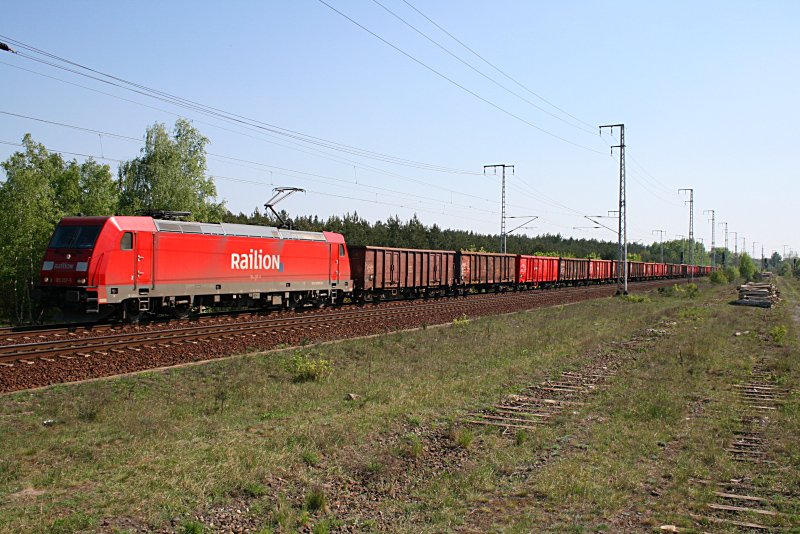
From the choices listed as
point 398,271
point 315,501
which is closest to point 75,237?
point 315,501

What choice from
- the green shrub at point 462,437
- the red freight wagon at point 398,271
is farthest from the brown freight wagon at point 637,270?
the green shrub at point 462,437

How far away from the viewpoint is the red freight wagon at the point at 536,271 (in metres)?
53.7

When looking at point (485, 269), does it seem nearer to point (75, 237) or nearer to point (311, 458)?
point (75, 237)

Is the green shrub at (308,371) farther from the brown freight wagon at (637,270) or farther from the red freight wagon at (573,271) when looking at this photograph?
the brown freight wagon at (637,270)

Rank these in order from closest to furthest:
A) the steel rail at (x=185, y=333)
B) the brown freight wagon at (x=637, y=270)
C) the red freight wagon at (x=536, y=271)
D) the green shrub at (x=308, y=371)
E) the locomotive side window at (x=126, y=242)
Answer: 1. the green shrub at (x=308, y=371)
2. the steel rail at (x=185, y=333)
3. the locomotive side window at (x=126, y=242)
4. the red freight wagon at (x=536, y=271)
5. the brown freight wagon at (x=637, y=270)

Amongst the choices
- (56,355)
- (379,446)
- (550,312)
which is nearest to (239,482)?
(379,446)

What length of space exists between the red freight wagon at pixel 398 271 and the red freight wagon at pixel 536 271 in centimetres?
1110

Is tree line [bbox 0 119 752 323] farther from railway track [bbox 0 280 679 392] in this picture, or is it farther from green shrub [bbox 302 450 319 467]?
green shrub [bbox 302 450 319 467]

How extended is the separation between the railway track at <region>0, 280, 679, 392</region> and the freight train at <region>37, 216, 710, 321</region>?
41.2 inches

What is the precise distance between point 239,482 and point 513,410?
6210 mm

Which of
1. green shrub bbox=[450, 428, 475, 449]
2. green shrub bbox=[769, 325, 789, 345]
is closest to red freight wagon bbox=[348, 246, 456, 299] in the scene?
green shrub bbox=[769, 325, 789, 345]

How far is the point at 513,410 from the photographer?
12344 mm

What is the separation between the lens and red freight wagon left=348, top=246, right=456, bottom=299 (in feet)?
115

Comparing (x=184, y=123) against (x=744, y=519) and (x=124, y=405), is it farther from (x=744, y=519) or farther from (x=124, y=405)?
(x=744, y=519)
